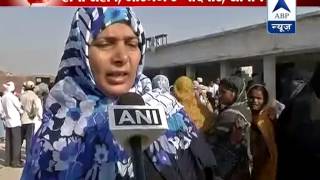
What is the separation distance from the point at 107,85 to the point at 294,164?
1.49m

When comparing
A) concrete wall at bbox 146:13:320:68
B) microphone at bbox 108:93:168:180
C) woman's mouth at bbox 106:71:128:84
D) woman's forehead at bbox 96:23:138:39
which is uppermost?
concrete wall at bbox 146:13:320:68

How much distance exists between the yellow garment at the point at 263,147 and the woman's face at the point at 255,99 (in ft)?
0.33

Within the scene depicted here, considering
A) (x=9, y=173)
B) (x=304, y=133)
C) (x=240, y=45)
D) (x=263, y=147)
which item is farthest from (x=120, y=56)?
(x=240, y=45)

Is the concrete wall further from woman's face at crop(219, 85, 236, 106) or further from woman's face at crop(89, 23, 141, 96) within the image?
woman's face at crop(89, 23, 141, 96)

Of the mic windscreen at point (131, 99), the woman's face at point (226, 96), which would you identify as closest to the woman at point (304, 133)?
the woman's face at point (226, 96)

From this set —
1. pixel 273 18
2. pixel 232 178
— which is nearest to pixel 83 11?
pixel 232 178

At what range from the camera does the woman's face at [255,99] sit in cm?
434

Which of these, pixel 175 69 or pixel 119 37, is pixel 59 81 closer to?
pixel 119 37

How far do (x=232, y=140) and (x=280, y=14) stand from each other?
30.2 ft

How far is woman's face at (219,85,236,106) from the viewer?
4.32m

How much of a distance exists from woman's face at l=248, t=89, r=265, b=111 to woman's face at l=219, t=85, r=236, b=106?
0.12 m

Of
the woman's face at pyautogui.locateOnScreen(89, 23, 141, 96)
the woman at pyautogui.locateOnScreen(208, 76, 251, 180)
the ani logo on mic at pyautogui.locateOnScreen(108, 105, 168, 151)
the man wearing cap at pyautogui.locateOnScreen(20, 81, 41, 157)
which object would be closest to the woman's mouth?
the woman's face at pyautogui.locateOnScreen(89, 23, 141, 96)

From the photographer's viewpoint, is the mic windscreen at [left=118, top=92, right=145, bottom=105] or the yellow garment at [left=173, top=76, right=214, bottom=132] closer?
the mic windscreen at [left=118, top=92, right=145, bottom=105]

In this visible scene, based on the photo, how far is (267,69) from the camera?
630 inches
